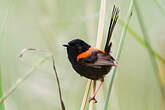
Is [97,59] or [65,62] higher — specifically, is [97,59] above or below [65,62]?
above

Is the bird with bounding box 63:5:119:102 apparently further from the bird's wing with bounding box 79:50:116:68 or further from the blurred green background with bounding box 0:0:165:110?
the blurred green background with bounding box 0:0:165:110

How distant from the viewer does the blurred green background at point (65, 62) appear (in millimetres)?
3184

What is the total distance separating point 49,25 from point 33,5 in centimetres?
47

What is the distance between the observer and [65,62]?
3.68 m

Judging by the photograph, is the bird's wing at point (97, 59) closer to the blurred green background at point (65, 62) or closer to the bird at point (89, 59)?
the bird at point (89, 59)

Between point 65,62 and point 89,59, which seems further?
point 65,62

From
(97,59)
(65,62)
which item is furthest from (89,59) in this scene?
(65,62)

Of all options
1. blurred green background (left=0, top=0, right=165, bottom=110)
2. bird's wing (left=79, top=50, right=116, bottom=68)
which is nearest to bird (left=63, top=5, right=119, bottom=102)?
bird's wing (left=79, top=50, right=116, bottom=68)

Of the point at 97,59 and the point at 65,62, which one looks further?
the point at 65,62

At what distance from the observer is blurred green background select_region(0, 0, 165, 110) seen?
3.18 metres

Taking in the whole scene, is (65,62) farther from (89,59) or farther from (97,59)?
(97,59)

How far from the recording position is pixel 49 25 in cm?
345

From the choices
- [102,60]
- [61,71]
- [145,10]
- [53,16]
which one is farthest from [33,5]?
[145,10]

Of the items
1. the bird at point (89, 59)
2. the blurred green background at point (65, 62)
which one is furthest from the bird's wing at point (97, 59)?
the blurred green background at point (65, 62)
